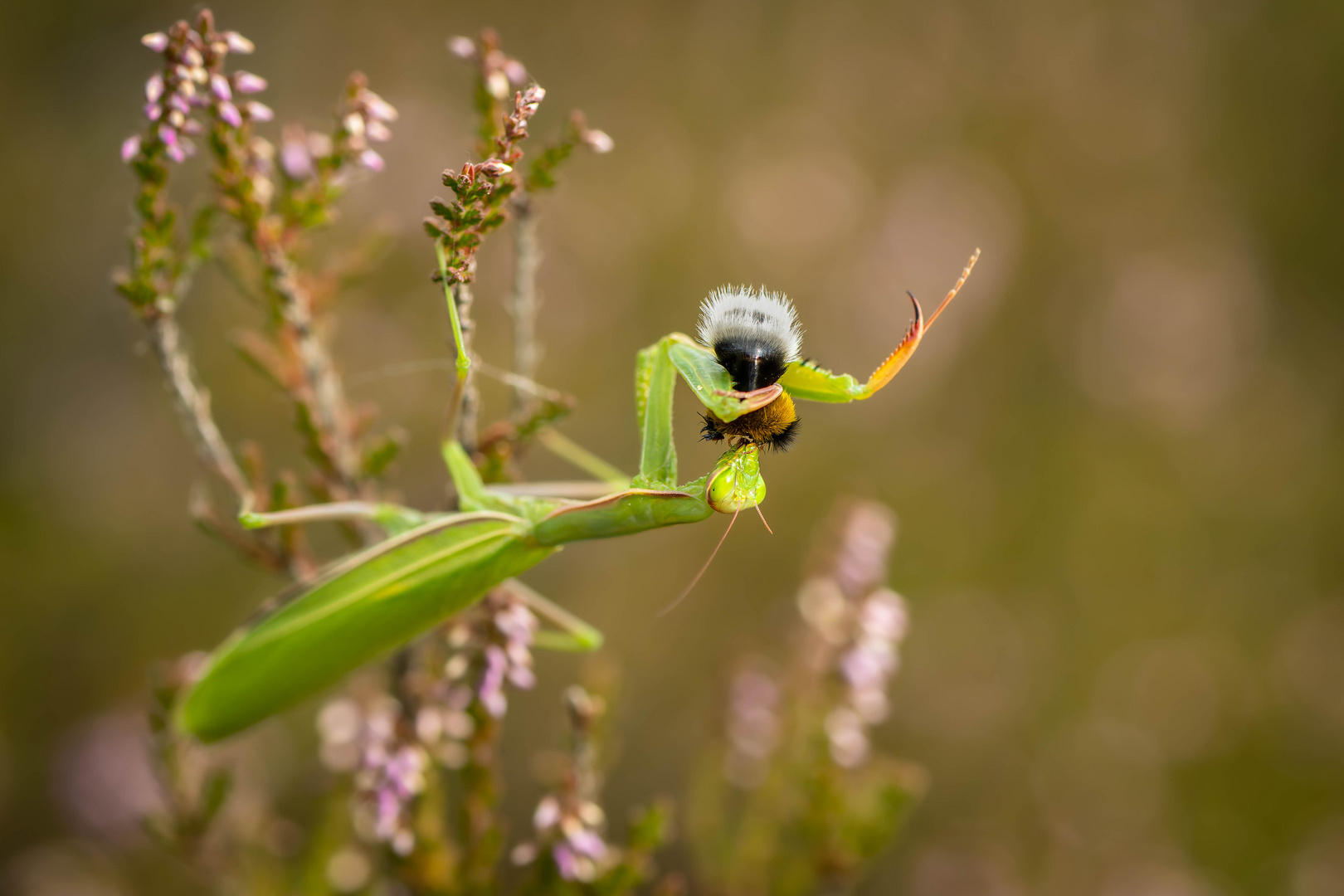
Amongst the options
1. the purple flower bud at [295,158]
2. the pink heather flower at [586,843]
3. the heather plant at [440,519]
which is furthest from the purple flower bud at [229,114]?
the pink heather flower at [586,843]

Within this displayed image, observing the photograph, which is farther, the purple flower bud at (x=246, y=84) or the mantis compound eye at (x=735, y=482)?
the mantis compound eye at (x=735, y=482)

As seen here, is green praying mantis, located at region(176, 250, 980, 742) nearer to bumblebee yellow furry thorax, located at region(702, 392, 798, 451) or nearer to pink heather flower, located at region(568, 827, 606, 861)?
bumblebee yellow furry thorax, located at region(702, 392, 798, 451)

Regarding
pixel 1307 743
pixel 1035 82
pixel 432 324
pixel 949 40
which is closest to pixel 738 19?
pixel 949 40

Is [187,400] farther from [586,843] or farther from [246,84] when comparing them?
[586,843]

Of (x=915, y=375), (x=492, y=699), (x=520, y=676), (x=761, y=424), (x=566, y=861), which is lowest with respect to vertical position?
(x=566, y=861)

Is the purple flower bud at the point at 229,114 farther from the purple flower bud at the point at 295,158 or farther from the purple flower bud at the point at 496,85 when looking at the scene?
the purple flower bud at the point at 496,85

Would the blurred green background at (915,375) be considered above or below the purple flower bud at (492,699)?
above

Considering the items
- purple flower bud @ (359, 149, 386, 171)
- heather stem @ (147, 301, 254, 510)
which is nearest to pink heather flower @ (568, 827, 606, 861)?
heather stem @ (147, 301, 254, 510)

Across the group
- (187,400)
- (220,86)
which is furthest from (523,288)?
(187,400)
